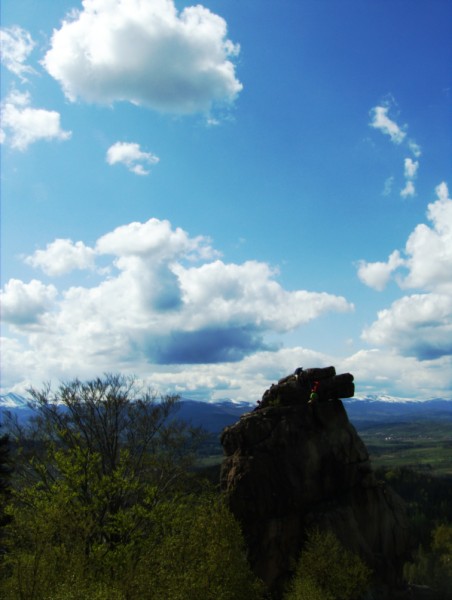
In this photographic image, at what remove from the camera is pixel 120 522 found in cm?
4012

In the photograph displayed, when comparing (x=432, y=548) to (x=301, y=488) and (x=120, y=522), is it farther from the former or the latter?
(x=120, y=522)

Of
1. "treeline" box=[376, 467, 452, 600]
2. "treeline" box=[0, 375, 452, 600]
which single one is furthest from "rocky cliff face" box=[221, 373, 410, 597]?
"treeline" box=[376, 467, 452, 600]

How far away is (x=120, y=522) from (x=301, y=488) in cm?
1884

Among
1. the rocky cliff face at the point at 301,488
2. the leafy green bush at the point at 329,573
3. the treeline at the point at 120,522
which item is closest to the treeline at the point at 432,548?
the rocky cliff face at the point at 301,488

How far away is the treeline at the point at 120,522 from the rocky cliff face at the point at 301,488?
95.0 inches

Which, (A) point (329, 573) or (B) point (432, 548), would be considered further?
(B) point (432, 548)

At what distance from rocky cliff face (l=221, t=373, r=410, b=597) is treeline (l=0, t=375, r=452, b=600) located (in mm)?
2413

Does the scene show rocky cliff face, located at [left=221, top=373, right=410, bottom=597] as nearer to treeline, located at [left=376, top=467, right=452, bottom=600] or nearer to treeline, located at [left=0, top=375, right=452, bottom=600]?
treeline, located at [left=0, top=375, right=452, bottom=600]

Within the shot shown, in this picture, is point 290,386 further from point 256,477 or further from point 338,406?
point 256,477

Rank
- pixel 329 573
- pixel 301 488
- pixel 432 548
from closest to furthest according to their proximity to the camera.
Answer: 1. pixel 329 573
2. pixel 301 488
3. pixel 432 548

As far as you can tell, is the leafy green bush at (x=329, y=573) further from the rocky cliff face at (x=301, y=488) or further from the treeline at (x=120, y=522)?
the rocky cliff face at (x=301, y=488)

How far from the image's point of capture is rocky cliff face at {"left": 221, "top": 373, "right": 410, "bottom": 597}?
1804 inches

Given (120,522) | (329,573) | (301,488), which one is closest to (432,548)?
(301,488)

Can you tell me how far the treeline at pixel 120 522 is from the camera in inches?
1003
